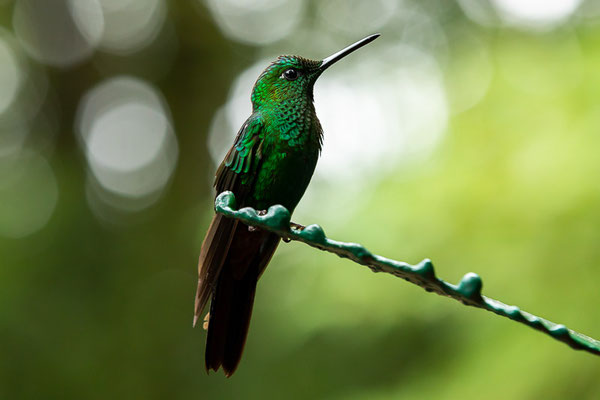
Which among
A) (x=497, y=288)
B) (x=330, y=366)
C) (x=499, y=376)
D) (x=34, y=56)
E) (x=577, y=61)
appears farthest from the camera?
(x=34, y=56)

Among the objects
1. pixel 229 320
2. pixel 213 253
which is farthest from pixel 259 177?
pixel 229 320

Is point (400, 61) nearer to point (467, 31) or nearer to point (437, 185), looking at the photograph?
point (467, 31)

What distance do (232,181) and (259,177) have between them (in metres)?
0.08

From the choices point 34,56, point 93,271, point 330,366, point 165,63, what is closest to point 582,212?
point 330,366

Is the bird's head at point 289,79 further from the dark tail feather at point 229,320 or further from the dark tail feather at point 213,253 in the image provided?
the dark tail feather at point 229,320

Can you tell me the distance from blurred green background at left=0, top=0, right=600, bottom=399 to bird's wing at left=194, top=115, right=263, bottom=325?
1906 mm

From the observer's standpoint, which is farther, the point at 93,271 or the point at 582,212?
the point at 93,271

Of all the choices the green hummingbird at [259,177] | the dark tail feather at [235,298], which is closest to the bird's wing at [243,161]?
the green hummingbird at [259,177]

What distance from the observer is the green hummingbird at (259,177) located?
156 cm

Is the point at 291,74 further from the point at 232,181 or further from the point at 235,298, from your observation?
the point at 235,298

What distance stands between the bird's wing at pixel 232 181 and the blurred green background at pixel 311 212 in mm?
1906

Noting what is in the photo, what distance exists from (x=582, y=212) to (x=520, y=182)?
46 cm

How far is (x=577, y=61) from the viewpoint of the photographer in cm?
428

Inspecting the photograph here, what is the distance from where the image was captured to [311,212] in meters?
4.62
